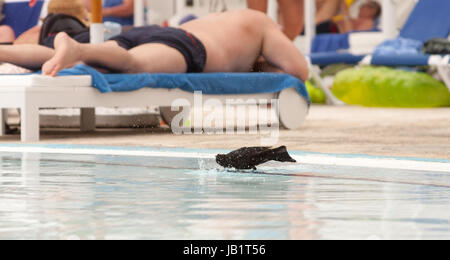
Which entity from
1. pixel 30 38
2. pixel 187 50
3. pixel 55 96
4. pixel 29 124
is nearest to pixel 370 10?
pixel 30 38

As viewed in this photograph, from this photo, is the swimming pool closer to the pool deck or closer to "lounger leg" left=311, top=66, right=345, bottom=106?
the pool deck

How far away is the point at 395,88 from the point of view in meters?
9.84

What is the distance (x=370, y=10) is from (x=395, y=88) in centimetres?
344

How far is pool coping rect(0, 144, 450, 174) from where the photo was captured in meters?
3.63

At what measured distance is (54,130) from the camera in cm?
634

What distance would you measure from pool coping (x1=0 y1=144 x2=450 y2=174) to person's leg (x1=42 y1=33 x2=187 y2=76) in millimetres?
662

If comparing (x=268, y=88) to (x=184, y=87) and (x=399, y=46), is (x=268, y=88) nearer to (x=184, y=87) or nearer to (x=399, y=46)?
(x=184, y=87)

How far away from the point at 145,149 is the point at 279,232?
8.17 ft

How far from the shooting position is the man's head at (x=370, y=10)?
42.6 feet

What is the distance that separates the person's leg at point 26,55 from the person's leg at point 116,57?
0.37 meters

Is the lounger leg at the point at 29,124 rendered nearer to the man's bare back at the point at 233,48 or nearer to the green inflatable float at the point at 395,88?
the man's bare back at the point at 233,48

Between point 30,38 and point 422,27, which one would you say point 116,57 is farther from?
point 422,27

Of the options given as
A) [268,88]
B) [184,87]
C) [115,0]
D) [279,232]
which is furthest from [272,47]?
[115,0]

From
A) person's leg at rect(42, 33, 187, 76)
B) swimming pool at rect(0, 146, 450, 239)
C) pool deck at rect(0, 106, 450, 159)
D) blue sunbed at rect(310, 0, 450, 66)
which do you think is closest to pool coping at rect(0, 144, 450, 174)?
swimming pool at rect(0, 146, 450, 239)
